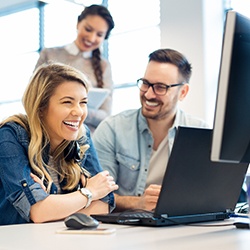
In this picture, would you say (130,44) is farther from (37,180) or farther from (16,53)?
(37,180)

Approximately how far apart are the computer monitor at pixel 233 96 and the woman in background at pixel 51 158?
2.24 ft

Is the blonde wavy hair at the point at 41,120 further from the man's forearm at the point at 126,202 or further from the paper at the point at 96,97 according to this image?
the paper at the point at 96,97

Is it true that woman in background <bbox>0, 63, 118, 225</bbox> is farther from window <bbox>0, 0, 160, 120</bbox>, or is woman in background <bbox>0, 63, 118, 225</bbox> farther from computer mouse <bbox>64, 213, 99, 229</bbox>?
window <bbox>0, 0, 160, 120</bbox>

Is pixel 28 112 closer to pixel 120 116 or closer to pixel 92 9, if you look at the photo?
pixel 120 116

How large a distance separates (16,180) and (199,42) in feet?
9.84

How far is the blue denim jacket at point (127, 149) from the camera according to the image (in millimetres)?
2158

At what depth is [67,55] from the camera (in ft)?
9.99

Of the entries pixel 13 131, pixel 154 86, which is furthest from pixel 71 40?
pixel 13 131

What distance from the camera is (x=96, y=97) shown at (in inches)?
113

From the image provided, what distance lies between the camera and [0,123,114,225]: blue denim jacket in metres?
1.50

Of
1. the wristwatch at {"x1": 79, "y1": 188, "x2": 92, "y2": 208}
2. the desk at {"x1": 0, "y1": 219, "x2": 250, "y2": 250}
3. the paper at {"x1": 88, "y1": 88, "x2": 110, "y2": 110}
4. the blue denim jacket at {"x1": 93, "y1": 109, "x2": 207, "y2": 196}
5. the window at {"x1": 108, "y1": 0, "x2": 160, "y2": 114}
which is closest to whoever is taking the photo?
the desk at {"x1": 0, "y1": 219, "x2": 250, "y2": 250}

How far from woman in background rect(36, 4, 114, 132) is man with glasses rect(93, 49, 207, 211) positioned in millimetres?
685

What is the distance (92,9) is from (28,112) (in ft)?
4.73

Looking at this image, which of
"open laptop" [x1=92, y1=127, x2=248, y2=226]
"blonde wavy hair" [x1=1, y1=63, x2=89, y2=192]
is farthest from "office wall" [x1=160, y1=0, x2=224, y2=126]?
"open laptop" [x1=92, y1=127, x2=248, y2=226]
